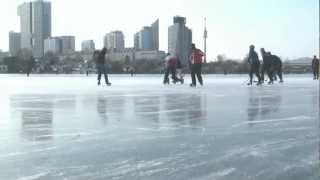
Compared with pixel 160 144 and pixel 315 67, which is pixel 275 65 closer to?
pixel 315 67

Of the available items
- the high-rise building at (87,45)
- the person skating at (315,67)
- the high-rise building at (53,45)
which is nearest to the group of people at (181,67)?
the person skating at (315,67)

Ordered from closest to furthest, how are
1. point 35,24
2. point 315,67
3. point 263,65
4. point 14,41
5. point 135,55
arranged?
point 263,65, point 315,67, point 35,24, point 135,55, point 14,41

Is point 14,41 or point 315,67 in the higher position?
point 14,41

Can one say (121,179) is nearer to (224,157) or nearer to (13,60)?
(224,157)

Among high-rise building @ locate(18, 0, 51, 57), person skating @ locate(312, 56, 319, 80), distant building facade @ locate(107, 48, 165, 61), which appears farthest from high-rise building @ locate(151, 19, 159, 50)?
person skating @ locate(312, 56, 319, 80)

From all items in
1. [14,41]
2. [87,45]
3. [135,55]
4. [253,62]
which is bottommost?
[253,62]

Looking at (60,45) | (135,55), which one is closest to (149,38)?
(135,55)

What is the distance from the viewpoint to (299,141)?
6527 millimetres

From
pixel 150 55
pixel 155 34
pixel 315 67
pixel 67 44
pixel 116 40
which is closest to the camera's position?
pixel 315 67

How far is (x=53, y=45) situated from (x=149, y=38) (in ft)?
91.8

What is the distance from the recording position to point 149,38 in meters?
112

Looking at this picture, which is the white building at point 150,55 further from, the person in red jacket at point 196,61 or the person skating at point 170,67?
the person in red jacket at point 196,61

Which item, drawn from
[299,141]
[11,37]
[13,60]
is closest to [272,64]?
[299,141]

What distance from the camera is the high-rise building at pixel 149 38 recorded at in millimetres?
106750
